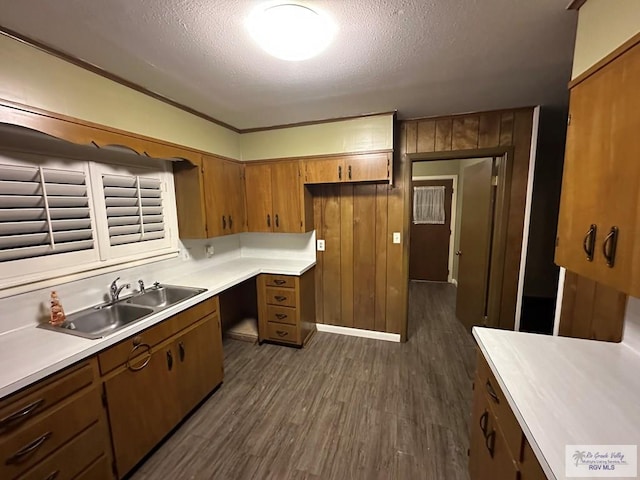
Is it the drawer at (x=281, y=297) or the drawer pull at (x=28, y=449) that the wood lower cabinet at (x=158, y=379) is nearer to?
the drawer pull at (x=28, y=449)

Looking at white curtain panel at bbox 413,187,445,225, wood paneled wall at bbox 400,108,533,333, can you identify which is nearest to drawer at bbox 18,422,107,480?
wood paneled wall at bbox 400,108,533,333

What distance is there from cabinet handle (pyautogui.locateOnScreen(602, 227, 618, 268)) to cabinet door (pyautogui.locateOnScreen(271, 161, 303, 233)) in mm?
2295

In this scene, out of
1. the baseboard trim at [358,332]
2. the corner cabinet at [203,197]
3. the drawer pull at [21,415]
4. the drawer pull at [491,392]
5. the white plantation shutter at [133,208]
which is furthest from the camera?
the baseboard trim at [358,332]

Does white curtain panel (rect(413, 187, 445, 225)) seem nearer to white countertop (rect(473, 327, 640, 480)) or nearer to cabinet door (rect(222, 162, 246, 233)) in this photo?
cabinet door (rect(222, 162, 246, 233))

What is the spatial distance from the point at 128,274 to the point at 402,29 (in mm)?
2434

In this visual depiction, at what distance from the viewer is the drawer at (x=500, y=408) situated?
915 millimetres

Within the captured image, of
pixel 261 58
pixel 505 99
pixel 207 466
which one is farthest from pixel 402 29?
pixel 207 466

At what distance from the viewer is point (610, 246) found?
92 centimetres

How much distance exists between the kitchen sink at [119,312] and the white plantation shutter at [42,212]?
43 centimetres

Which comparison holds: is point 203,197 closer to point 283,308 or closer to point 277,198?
point 277,198

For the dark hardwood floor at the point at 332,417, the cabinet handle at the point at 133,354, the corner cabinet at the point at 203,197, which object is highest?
the corner cabinet at the point at 203,197

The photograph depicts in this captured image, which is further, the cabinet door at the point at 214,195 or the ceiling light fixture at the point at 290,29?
the cabinet door at the point at 214,195

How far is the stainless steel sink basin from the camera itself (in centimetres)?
208

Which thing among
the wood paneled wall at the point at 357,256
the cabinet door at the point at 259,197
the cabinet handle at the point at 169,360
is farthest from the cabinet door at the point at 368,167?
the cabinet handle at the point at 169,360
